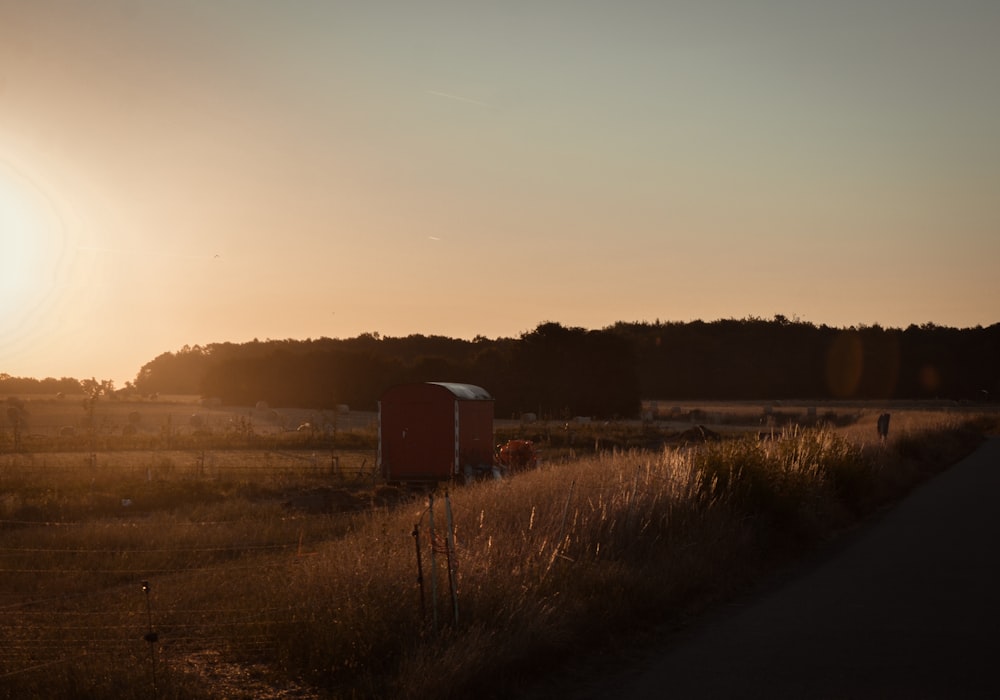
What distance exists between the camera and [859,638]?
9008mm

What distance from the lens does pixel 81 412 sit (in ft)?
230

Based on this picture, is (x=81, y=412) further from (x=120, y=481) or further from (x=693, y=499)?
(x=693, y=499)

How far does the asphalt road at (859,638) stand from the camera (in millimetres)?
7449

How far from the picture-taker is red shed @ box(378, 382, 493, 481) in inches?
1141

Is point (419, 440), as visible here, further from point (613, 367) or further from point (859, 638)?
point (613, 367)

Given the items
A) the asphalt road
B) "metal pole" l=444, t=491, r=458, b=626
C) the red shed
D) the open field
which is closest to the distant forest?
the red shed

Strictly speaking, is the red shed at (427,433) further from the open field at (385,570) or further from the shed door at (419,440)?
the open field at (385,570)

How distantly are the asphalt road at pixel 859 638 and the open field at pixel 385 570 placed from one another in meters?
0.87

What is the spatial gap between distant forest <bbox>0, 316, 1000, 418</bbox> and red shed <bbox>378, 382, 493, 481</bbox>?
131ft

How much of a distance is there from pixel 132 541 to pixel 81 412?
2315 inches

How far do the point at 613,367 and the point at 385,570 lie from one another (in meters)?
63.5

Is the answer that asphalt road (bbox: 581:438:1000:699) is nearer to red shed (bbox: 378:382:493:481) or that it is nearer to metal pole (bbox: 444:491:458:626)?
metal pole (bbox: 444:491:458:626)

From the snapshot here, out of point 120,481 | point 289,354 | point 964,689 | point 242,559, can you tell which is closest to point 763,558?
point 964,689

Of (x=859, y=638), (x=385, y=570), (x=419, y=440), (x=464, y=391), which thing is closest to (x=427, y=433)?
(x=419, y=440)
